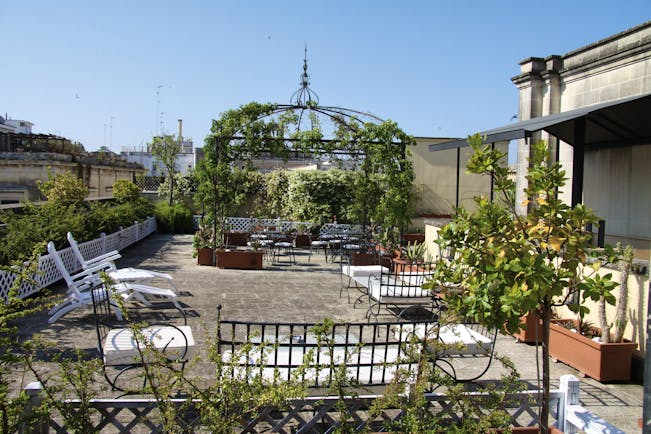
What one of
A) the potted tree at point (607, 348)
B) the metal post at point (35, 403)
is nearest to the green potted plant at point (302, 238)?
the potted tree at point (607, 348)

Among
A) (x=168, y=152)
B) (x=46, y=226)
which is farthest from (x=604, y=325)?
(x=168, y=152)

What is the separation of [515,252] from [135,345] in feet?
10.7

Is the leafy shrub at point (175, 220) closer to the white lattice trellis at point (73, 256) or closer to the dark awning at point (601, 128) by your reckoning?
the white lattice trellis at point (73, 256)

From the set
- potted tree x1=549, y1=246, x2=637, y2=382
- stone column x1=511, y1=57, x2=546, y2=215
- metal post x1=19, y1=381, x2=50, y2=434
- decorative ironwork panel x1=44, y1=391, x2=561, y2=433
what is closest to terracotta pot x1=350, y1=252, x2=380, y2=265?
stone column x1=511, y1=57, x2=546, y2=215

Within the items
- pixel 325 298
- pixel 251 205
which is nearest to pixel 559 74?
pixel 325 298

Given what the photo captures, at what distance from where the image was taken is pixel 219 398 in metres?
3.15

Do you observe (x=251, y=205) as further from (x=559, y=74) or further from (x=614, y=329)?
(x=614, y=329)

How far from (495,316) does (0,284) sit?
7.52 metres

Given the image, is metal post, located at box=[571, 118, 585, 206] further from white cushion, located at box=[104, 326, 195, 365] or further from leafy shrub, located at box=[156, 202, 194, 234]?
leafy shrub, located at box=[156, 202, 194, 234]

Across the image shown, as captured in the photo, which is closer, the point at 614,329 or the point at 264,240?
the point at 614,329

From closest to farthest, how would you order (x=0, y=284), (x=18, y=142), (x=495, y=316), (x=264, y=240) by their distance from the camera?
(x=495, y=316), (x=0, y=284), (x=264, y=240), (x=18, y=142)

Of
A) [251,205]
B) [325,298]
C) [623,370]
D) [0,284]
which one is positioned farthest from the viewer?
[251,205]

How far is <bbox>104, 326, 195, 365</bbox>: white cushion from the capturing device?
459 cm

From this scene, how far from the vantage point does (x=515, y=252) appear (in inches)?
117
